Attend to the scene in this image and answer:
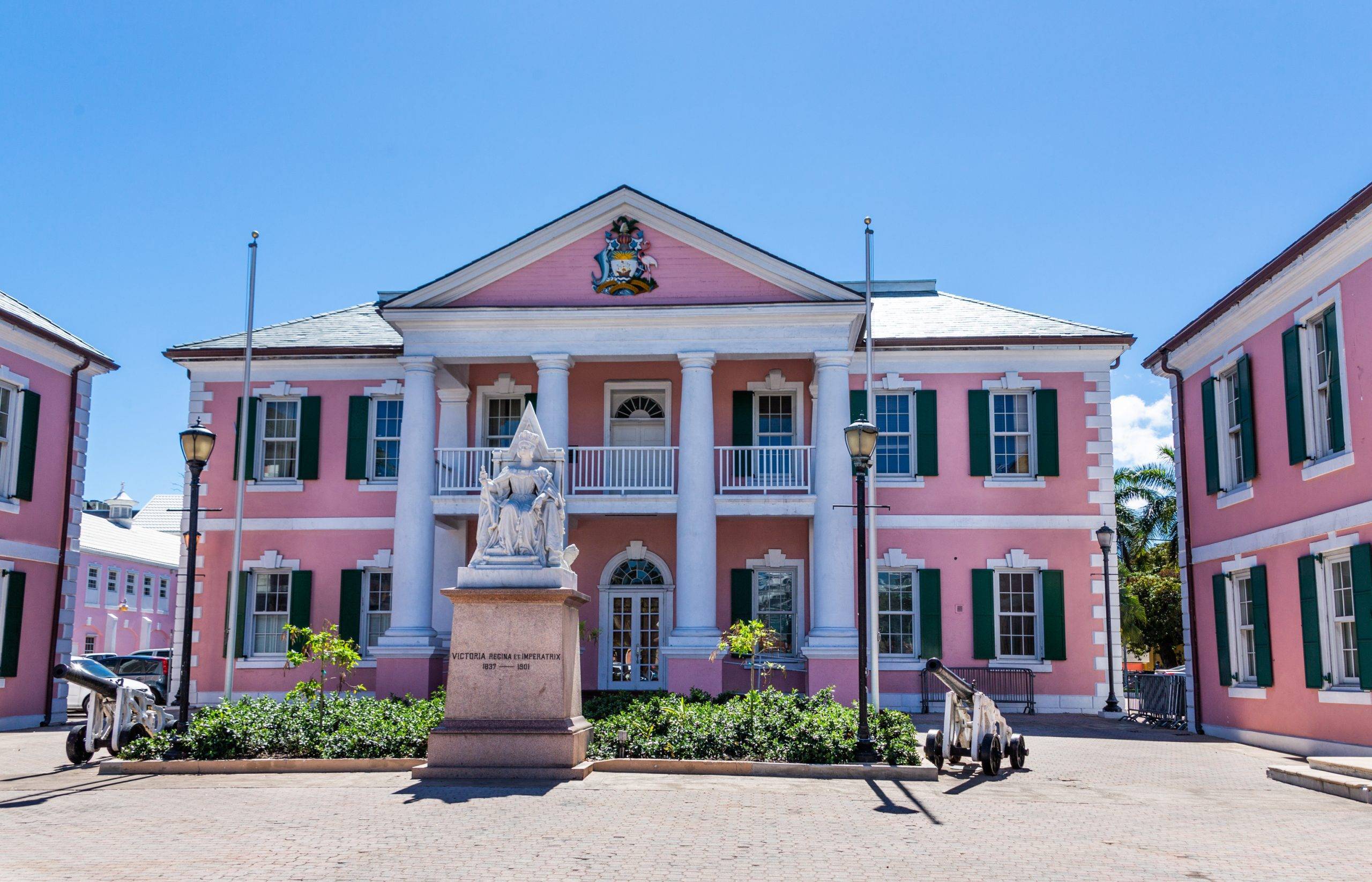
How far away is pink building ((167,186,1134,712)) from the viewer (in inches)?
820

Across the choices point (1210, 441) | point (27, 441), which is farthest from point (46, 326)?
point (1210, 441)

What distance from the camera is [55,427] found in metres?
20.8

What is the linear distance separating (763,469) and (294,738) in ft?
38.7

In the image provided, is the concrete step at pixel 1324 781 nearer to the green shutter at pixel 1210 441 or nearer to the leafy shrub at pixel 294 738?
the green shutter at pixel 1210 441

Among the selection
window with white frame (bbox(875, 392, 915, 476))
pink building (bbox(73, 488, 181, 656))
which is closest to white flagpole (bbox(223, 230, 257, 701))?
window with white frame (bbox(875, 392, 915, 476))

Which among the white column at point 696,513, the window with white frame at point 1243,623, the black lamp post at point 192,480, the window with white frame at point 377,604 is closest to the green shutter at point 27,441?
the window with white frame at point 377,604

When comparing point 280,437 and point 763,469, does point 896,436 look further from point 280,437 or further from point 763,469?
point 280,437

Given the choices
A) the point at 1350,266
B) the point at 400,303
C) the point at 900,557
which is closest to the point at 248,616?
the point at 400,303

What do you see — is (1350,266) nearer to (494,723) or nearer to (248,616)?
(494,723)

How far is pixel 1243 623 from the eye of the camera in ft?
57.3

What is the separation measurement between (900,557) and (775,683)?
11.7 ft

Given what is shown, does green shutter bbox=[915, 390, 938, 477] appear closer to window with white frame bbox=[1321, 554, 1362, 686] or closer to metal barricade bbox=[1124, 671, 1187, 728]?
metal barricade bbox=[1124, 671, 1187, 728]

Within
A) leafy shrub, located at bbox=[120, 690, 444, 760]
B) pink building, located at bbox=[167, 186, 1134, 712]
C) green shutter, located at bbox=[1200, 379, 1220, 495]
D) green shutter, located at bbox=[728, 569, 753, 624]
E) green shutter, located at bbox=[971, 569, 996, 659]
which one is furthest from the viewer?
green shutter, located at bbox=[728, 569, 753, 624]

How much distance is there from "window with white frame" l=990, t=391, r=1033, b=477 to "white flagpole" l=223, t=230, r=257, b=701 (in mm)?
14127
